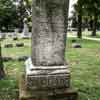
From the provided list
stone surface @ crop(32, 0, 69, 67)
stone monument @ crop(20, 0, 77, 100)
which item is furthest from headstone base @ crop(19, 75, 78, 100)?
stone surface @ crop(32, 0, 69, 67)

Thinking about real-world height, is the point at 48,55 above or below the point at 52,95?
above

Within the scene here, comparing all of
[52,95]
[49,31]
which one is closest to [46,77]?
[52,95]

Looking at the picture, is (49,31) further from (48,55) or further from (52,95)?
(52,95)

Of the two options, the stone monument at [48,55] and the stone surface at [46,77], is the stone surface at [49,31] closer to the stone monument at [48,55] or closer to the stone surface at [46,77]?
the stone monument at [48,55]

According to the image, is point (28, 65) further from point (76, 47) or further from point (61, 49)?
point (76, 47)

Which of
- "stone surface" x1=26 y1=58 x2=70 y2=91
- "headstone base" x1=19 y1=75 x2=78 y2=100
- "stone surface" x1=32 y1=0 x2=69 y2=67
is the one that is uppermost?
"stone surface" x1=32 y1=0 x2=69 y2=67

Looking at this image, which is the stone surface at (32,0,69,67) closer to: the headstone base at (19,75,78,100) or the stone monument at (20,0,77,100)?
the stone monument at (20,0,77,100)

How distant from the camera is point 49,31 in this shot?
15.8 ft

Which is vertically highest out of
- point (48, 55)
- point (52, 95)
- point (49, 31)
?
point (49, 31)

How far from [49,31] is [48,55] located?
0.44 meters

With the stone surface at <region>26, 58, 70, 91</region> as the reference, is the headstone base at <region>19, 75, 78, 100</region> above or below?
below

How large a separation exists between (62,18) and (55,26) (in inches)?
7.5

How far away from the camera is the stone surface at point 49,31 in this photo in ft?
15.5

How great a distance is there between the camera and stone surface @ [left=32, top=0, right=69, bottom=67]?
473cm
